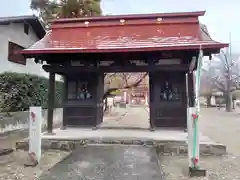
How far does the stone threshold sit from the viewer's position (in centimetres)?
669

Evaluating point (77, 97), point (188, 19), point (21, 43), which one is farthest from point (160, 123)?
point (21, 43)

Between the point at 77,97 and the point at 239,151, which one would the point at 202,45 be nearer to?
the point at 239,151

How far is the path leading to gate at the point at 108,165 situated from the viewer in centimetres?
466

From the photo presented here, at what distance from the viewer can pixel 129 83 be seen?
17812 millimetres

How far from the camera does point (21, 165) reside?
18.6 feet

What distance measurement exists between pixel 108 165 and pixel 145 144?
75.4 inches

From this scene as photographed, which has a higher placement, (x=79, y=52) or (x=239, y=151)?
(x=79, y=52)

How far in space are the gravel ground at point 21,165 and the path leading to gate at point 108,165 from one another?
1.27ft

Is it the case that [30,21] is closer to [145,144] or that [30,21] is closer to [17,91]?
[17,91]

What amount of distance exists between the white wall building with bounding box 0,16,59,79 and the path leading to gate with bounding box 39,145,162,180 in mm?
7777

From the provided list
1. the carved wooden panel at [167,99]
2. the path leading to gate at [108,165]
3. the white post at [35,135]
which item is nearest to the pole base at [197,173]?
the path leading to gate at [108,165]

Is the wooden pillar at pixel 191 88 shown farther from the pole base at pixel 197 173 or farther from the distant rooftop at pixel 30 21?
the distant rooftop at pixel 30 21

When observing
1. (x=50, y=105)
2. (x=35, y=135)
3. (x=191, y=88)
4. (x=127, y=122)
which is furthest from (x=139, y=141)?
(x=127, y=122)

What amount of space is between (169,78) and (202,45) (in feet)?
7.20
